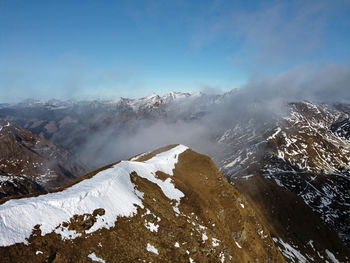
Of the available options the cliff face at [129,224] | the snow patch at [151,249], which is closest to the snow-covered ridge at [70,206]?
the cliff face at [129,224]

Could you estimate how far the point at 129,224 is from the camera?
27.9 metres

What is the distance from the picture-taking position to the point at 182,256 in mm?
28375

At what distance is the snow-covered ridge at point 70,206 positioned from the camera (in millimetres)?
21281

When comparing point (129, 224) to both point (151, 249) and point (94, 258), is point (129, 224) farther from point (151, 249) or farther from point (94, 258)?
point (94, 258)

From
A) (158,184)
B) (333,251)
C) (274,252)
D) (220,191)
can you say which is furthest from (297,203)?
(158,184)

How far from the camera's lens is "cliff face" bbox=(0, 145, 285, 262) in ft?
69.5

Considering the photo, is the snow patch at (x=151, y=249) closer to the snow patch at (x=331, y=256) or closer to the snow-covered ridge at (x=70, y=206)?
the snow-covered ridge at (x=70, y=206)

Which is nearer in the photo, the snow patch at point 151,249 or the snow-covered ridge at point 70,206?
the snow-covered ridge at point 70,206

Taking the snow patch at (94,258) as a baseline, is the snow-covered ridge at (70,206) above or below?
above

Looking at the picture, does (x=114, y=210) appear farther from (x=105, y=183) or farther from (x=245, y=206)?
(x=245, y=206)

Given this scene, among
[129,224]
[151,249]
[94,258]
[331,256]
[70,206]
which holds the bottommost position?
[331,256]

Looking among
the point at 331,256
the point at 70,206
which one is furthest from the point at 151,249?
the point at 331,256

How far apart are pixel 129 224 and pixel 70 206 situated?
8431 mm

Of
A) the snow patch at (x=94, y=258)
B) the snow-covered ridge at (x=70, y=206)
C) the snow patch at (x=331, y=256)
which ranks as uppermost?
the snow-covered ridge at (x=70, y=206)
